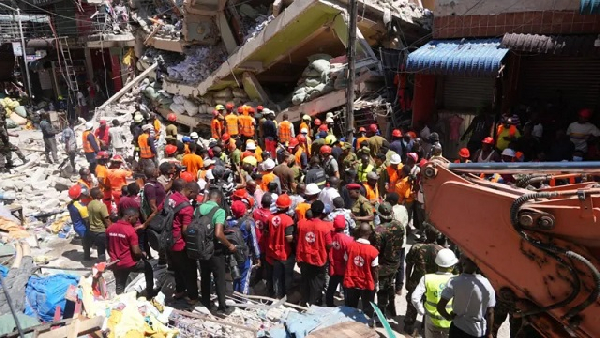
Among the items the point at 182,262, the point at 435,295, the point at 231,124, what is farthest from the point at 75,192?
the point at 435,295

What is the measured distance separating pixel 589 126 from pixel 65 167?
1316cm

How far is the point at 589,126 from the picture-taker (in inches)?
333

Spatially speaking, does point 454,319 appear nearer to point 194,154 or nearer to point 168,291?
point 168,291

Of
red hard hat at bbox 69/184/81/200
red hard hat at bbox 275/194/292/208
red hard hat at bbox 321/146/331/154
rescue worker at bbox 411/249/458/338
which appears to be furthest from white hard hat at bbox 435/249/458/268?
red hard hat at bbox 69/184/81/200

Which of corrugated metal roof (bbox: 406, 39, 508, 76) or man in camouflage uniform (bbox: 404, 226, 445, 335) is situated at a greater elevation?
corrugated metal roof (bbox: 406, 39, 508, 76)

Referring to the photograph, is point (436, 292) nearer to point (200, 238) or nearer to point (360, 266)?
point (360, 266)

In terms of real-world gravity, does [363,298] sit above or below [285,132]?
below

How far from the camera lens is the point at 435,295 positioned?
446 centimetres

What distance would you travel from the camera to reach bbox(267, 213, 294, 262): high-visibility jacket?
608cm

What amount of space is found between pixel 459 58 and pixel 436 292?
274 inches

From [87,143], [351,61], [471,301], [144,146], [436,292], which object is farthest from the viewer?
[87,143]

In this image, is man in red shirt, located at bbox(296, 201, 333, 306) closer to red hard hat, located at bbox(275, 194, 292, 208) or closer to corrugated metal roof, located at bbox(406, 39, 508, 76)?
red hard hat, located at bbox(275, 194, 292, 208)

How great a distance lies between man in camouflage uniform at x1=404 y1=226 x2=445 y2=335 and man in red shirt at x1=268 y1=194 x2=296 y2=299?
1.62 m

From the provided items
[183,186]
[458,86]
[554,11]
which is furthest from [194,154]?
[554,11]
